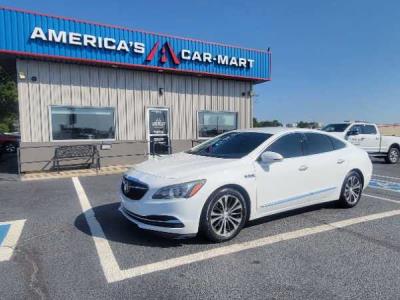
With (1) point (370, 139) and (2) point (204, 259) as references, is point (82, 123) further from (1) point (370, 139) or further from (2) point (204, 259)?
(1) point (370, 139)

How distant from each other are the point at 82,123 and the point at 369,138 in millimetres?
12068

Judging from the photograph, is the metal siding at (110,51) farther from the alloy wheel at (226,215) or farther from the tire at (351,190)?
the alloy wheel at (226,215)

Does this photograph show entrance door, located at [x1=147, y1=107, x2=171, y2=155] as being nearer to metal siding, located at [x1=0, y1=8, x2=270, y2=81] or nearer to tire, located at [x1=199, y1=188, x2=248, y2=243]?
metal siding, located at [x1=0, y1=8, x2=270, y2=81]

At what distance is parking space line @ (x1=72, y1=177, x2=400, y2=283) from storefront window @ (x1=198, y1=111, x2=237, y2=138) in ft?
29.0

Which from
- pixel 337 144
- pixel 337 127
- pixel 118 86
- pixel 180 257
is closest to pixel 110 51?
pixel 118 86

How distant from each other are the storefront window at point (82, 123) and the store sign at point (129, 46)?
225cm

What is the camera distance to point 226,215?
436cm

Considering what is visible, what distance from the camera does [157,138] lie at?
13.1 meters

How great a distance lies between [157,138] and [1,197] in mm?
6689

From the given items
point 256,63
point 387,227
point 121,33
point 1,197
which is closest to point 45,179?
point 1,197

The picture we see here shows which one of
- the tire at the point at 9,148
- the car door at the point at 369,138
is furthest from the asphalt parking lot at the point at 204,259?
the tire at the point at 9,148

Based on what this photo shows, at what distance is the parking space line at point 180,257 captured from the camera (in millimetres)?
3549

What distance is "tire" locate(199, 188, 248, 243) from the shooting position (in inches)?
165

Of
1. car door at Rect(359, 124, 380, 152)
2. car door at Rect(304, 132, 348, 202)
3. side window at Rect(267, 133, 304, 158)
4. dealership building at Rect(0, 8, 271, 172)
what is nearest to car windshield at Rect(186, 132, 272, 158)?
side window at Rect(267, 133, 304, 158)
